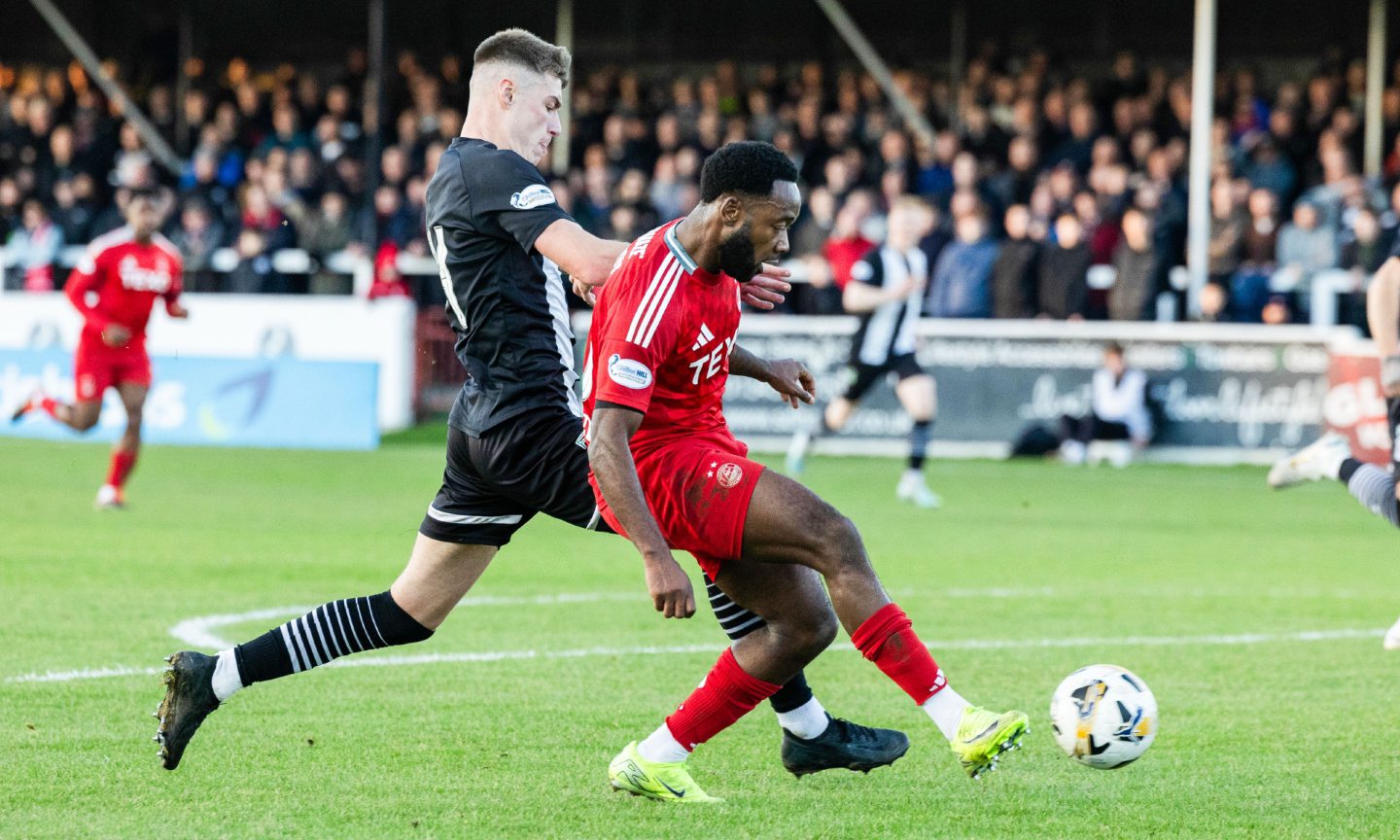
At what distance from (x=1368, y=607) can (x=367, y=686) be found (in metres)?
5.11

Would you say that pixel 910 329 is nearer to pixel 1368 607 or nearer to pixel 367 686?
pixel 1368 607

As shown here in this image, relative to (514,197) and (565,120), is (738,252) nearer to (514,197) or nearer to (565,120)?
(514,197)

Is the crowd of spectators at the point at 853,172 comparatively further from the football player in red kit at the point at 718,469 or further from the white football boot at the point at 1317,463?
the football player in red kit at the point at 718,469

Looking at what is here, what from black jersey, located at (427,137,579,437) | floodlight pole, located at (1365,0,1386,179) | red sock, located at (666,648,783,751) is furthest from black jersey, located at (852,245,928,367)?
red sock, located at (666,648,783,751)

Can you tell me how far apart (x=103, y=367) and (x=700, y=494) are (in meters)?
9.11

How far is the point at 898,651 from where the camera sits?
4992 mm

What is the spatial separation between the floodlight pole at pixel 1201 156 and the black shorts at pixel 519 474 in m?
14.5

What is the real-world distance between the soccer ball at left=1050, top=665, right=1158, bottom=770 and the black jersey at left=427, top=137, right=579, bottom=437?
63.6 inches

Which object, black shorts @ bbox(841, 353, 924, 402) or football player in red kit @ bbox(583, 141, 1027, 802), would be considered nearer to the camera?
football player in red kit @ bbox(583, 141, 1027, 802)

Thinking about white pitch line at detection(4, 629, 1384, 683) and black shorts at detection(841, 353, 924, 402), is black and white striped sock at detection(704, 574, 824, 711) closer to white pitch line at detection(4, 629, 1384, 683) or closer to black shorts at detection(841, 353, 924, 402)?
white pitch line at detection(4, 629, 1384, 683)

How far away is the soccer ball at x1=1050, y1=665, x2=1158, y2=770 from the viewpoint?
5.33 metres

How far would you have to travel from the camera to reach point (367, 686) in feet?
22.6

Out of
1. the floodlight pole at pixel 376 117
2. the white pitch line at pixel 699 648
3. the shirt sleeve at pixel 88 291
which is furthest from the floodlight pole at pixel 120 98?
the white pitch line at pixel 699 648

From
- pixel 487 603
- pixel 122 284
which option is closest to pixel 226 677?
pixel 487 603
